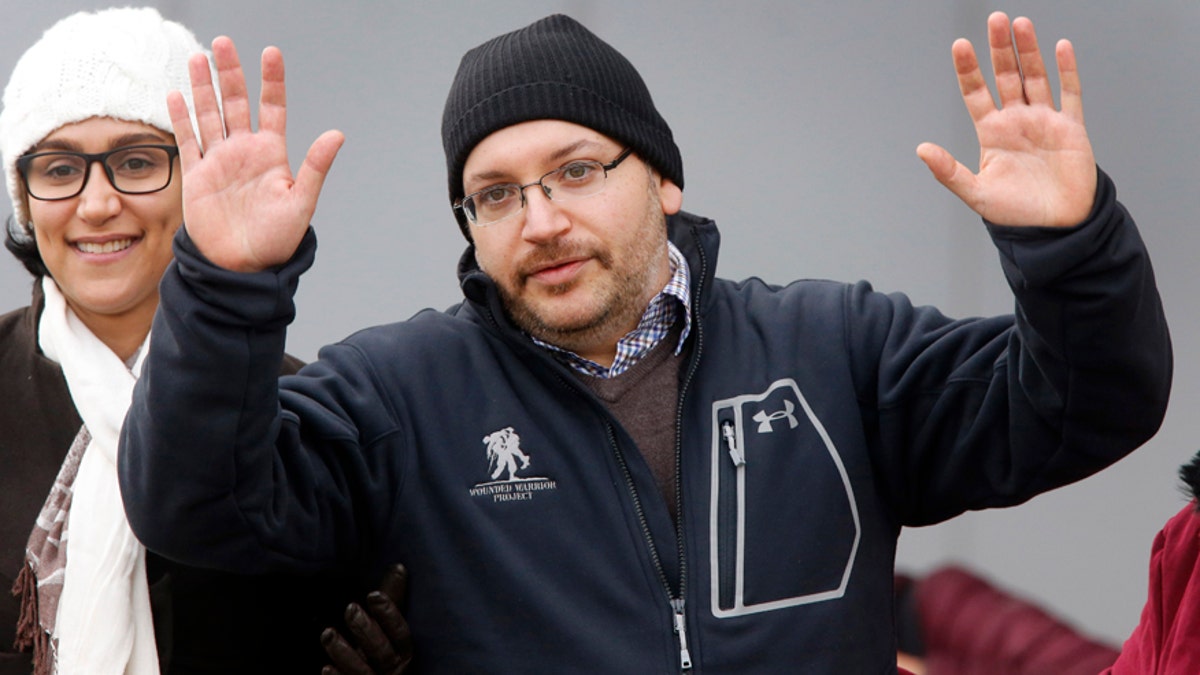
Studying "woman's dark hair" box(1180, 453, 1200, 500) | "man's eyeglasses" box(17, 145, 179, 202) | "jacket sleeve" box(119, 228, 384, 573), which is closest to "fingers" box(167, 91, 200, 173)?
"jacket sleeve" box(119, 228, 384, 573)

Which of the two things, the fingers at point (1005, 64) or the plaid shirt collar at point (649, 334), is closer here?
the fingers at point (1005, 64)

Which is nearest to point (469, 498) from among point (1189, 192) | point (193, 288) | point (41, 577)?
point (193, 288)

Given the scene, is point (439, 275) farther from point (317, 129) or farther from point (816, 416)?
point (816, 416)

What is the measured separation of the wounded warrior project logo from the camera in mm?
2002

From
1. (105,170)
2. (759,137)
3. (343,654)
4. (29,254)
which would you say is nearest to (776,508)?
(343,654)

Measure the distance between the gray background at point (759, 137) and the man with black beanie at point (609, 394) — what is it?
124 centimetres

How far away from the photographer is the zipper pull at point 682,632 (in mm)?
1907

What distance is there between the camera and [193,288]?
5.66ft

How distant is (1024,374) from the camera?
74.3 inches

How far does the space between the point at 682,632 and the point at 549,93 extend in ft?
2.70

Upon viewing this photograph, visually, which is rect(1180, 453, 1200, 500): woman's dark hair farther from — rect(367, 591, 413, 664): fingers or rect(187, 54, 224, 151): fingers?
rect(187, 54, 224, 151): fingers

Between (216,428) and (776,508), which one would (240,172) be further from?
(776,508)

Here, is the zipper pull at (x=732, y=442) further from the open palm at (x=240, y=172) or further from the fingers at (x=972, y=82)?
the open palm at (x=240, y=172)

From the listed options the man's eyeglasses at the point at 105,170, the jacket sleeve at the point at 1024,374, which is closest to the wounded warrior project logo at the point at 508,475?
the jacket sleeve at the point at 1024,374
